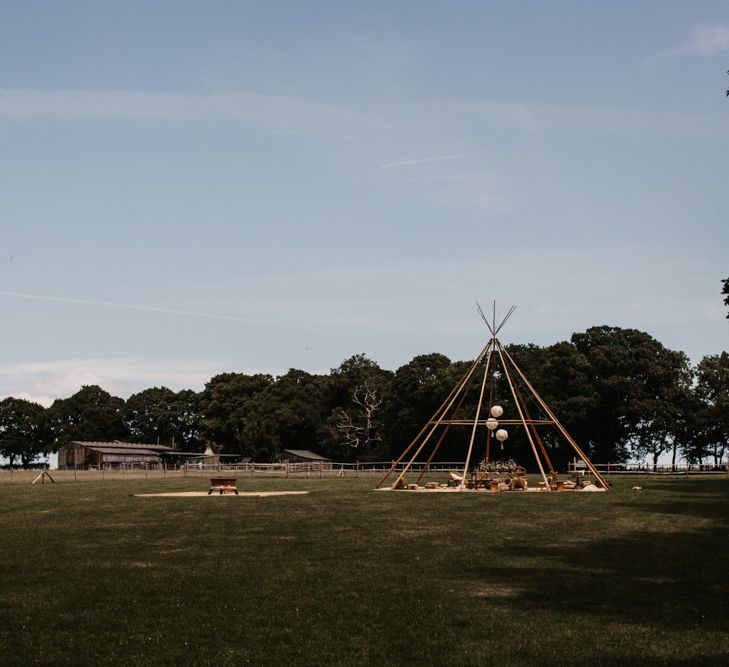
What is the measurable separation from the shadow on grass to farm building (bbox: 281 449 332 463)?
3349 inches

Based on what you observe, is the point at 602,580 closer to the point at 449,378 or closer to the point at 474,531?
the point at 474,531

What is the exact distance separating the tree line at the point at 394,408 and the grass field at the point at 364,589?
54602 millimetres

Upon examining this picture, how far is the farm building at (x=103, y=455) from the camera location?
110938 mm

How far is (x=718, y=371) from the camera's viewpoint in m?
80.6

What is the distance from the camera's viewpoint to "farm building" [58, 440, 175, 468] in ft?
364

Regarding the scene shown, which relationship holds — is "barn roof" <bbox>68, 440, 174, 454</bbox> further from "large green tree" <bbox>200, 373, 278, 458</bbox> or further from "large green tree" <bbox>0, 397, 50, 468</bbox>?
"large green tree" <bbox>0, 397, 50, 468</bbox>

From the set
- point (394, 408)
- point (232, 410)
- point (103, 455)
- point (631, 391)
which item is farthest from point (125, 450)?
point (631, 391)

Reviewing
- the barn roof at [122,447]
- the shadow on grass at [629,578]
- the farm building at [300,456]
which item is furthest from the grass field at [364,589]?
the barn roof at [122,447]

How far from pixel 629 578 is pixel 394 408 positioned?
80.5m

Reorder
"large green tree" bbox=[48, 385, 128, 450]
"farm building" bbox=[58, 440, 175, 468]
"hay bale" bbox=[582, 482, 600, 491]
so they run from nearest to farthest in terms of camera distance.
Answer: "hay bale" bbox=[582, 482, 600, 491] → "farm building" bbox=[58, 440, 175, 468] → "large green tree" bbox=[48, 385, 128, 450]

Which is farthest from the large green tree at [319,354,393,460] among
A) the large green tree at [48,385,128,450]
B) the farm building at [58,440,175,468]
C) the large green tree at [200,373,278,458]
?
the large green tree at [48,385,128,450]

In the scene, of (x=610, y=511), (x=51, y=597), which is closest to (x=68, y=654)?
(x=51, y=597)

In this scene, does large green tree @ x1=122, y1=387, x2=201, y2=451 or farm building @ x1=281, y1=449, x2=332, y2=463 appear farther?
large green tree @ x1=122, y1=387, x2=201, y2=451

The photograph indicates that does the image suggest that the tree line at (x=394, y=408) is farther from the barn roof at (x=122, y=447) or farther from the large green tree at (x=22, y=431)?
the barn roof at (x=122, y=447)
